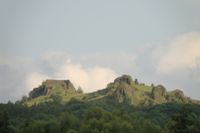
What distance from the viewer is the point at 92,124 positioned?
5374 inches

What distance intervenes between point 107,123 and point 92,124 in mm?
3880

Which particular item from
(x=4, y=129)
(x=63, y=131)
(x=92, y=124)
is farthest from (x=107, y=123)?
(x=4, y=129)

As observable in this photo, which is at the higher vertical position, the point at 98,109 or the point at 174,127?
the point at 98,109

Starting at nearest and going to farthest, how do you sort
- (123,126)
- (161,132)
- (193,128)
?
(193,128)
(161,132)
(123,126)

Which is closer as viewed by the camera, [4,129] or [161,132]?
[161,132]

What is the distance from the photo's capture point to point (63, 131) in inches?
5748

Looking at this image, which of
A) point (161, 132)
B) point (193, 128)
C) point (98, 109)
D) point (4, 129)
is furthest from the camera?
point (4, 129)

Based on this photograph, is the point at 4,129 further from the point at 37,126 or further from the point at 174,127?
the point at 174,127

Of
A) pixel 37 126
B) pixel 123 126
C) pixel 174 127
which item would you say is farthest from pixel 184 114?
pixel 37 126

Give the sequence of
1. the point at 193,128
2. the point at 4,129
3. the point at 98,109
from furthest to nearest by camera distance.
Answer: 1. the point at 4,129
2. the point at 98,109
3. the point at 193,128

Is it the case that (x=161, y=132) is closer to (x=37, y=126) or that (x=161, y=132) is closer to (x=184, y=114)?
(x=184, y=114)

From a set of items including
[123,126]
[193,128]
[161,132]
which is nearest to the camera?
Answer: [193,128]

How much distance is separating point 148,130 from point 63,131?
83.7ft

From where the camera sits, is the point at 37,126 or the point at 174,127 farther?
the point at 37,126
